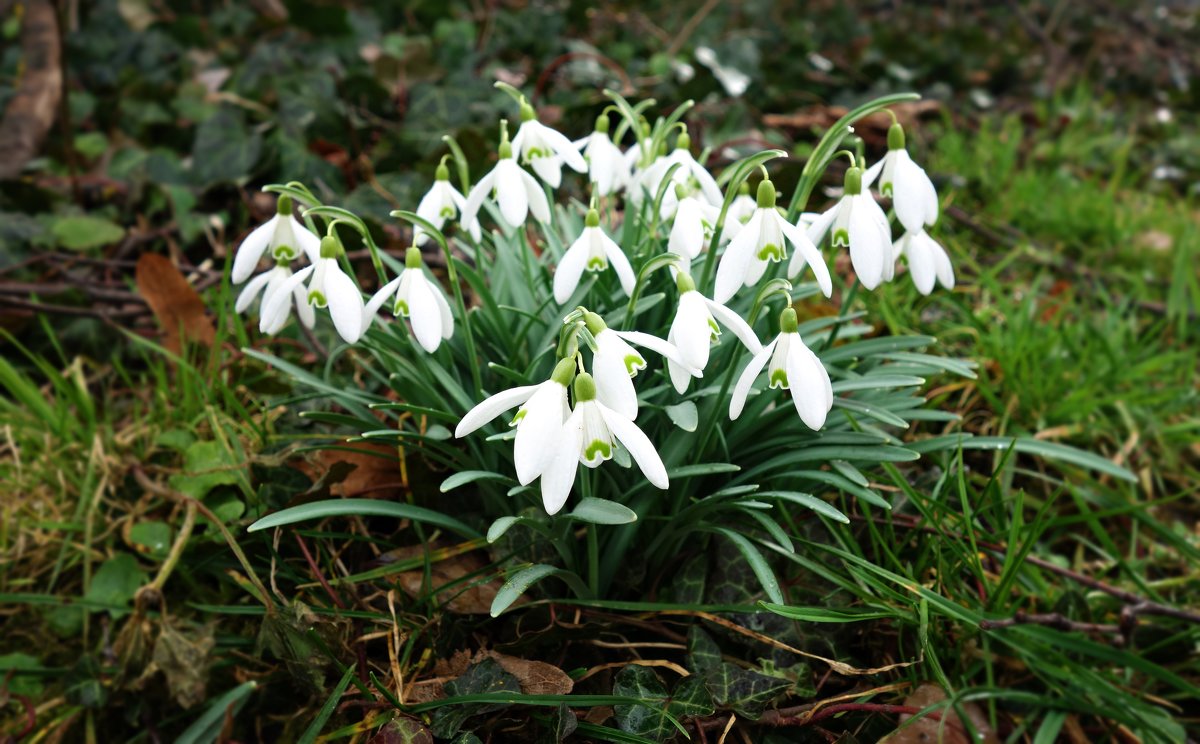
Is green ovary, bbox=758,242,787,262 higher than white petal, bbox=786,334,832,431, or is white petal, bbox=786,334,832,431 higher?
green ovary, bbox=758,242,787,262

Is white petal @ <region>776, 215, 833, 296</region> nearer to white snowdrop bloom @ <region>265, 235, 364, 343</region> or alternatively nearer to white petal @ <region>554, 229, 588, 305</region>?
white petal @ <region>554, 229, 588, 305</region>

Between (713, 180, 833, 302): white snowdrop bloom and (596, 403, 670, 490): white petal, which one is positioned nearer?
(596, 403, 670, 490): white petal

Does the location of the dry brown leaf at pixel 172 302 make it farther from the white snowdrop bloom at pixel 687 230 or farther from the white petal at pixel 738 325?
the white petal at pixel 738 325

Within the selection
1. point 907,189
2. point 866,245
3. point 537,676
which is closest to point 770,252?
point 866,245

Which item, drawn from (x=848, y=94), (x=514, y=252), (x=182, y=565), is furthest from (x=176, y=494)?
(x=848, y=94)

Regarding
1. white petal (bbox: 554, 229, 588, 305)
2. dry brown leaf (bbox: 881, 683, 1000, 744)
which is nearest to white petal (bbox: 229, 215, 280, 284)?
white petal (bbox: 554, 229, 588, 305)

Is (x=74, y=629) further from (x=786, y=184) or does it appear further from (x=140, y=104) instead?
(x=140, y=104)
